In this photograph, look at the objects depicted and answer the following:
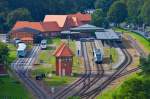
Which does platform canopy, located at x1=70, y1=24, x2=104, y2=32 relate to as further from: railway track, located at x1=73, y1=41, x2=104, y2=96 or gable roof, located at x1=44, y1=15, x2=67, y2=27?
railway track, located at x1=73, y1=41, x2=104, y2=96

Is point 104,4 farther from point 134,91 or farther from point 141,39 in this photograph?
point 134,91

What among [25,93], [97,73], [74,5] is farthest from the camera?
[74,5]

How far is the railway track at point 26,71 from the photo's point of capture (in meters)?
51.0

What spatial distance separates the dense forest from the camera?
325 feet

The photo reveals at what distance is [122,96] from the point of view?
40344 mm

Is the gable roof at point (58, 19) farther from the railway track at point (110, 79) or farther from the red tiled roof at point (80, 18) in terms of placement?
the railway track at point (110, 79)

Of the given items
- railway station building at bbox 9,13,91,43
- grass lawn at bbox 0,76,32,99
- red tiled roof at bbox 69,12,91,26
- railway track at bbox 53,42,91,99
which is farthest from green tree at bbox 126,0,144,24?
grass lawn at bbox 0,76,32,99

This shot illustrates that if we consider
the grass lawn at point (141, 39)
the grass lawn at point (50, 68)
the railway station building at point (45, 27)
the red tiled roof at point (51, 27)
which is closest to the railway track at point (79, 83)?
the grass lawn at point (50, 68)

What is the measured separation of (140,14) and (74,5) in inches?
684

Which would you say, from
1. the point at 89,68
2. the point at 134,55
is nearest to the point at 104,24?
the point at 134,55

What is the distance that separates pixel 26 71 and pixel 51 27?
107 feet

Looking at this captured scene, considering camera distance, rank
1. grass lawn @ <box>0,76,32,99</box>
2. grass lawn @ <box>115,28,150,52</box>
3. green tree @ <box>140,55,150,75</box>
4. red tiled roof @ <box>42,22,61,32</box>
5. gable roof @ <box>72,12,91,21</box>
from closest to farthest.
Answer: grass lawn @ <box>0,76,32,99</box> → green tree @ <box>140,55,150,75</box> → grass lawn @ <box>115,28,150,52</box> → red tiled roof @ <box>42,22,61,32</box> → gable roof @ <box>72,12,91,21</box>

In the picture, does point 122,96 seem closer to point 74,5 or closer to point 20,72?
point 20,72

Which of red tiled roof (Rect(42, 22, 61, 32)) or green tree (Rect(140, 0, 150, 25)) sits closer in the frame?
red tiled roof (Rect(42, 22, 61, 32))
